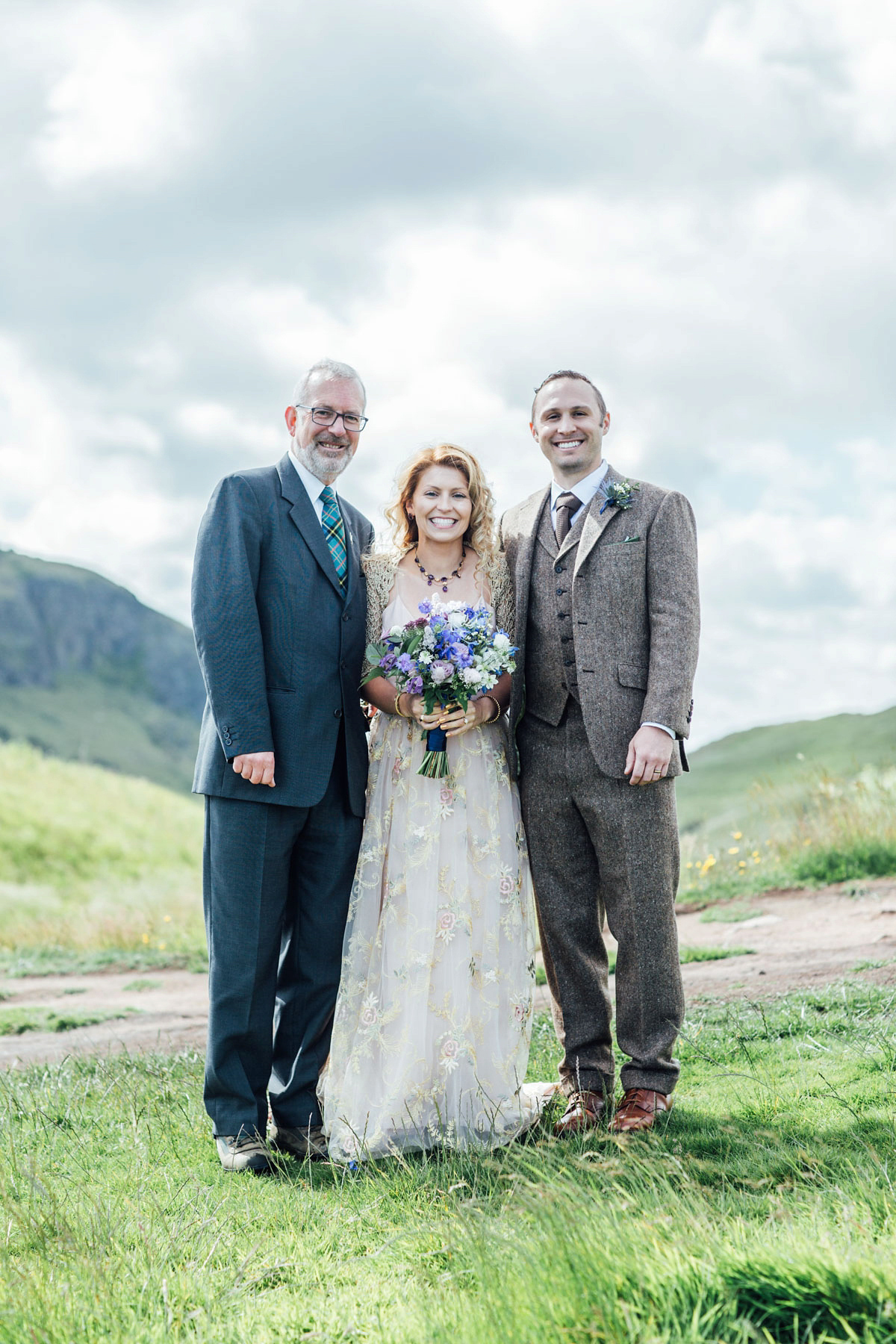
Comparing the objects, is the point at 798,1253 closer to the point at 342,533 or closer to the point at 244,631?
the point at 244,631

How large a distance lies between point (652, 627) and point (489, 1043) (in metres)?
1.72

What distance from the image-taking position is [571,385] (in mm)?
4484

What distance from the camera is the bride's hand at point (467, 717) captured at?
13.6 ft

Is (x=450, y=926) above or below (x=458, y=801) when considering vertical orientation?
below

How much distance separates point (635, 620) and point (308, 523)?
1.36 m

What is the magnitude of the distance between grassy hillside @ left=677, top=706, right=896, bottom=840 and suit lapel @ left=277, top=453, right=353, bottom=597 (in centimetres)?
1092

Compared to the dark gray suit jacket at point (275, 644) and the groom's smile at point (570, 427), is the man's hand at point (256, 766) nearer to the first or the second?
the dark gray suit jacket at point (275, 644)

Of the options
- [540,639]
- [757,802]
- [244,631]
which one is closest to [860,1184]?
[540,639]

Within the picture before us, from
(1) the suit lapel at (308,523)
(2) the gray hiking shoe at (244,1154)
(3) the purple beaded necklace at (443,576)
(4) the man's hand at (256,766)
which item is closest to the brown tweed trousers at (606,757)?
(3) the purple beaded necklace at (443,576)

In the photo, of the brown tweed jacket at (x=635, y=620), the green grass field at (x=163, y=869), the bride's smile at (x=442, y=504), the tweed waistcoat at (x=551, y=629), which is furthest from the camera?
the green grass field at (x=163, y=869)

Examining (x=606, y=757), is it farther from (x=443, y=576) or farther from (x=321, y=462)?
(x=321, y=462)

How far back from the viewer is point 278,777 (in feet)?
13.8

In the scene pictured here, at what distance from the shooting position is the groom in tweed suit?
13.8 feet

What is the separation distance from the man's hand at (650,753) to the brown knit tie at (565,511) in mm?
909
